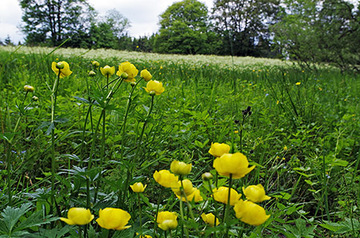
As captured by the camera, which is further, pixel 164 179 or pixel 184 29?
pixel 184 29

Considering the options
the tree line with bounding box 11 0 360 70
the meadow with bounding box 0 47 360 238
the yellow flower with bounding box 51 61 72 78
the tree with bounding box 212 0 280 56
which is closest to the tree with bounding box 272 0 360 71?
the meadow with bounding box 0 47 360 238

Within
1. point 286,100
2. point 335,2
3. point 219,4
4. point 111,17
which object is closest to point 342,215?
point 286,100

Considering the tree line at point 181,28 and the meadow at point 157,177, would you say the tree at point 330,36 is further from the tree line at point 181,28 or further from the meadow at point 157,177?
the tree line at point 181,28

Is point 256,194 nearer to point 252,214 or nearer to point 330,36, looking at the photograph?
point 252,214

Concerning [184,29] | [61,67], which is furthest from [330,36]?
[184,29]

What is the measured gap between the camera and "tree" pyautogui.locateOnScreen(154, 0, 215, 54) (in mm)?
25109

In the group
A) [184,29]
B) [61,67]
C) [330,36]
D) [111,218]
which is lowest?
[111,218]

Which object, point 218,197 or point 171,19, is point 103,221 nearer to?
point 218,197

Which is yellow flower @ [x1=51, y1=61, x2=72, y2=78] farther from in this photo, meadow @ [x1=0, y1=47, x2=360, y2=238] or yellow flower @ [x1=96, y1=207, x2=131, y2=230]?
yellow flower @ [x1=96, y1=207, x2=131, y2=230]

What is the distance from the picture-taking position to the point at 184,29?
26641 millimetres

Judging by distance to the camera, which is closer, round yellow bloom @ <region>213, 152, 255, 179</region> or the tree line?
round yellow bloom @ <region>213, 152, 255, 179</region>

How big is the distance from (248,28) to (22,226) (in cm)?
3354

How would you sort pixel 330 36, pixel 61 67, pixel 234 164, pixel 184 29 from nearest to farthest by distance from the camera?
pixel 234 164
pixel 61 67
pixel 330 36
pixel 184 29

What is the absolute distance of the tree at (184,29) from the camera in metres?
25.1
